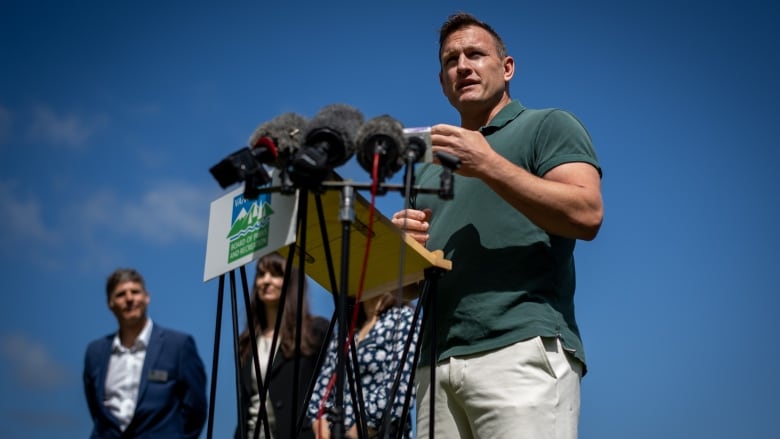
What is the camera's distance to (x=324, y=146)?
1.92m

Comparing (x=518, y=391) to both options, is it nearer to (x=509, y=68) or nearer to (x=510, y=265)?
(x=510, y=265)

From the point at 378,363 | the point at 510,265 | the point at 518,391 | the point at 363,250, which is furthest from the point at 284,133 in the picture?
the point at 378,363

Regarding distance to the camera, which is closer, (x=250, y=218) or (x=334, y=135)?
(x=334, y=135)

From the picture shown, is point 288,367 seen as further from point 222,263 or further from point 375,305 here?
point 222,263

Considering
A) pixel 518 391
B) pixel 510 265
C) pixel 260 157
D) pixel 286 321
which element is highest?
pixel 260 157

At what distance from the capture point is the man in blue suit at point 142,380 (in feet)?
16.0

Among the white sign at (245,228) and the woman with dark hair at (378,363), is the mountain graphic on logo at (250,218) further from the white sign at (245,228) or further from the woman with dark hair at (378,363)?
the woman with dark hair at (378,363)

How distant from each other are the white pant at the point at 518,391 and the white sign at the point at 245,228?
27.0 inches

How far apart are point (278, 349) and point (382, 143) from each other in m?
2.53

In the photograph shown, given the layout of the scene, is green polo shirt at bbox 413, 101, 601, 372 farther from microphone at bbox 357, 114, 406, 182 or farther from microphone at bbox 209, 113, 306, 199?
microphone at bbox 209, 113, 306, 199

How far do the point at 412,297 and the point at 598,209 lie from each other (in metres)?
0.79

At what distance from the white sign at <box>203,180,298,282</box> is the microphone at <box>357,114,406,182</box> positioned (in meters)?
0.22

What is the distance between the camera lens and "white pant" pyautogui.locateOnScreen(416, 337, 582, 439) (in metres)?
2.26

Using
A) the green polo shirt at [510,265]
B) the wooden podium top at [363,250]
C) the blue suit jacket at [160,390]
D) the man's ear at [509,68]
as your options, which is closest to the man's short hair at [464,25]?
the man's ear at [509,68]
